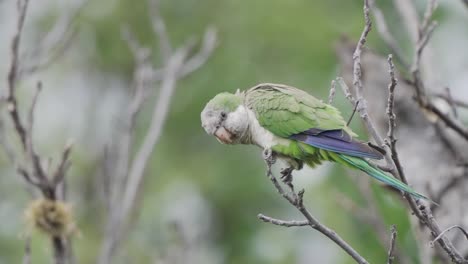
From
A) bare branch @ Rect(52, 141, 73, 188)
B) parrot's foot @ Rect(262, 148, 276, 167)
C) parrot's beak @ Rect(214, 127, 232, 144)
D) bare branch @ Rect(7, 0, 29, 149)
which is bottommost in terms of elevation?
bare branch @ Rect(52, 141, 73, 188)

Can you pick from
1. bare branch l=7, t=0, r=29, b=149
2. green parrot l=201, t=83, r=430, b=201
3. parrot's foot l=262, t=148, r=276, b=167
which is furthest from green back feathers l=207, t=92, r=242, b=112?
bare branch l=7, t=0, r=29, b=149

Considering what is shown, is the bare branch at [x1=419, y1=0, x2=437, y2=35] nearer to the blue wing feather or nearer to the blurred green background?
A: the blue wing feather

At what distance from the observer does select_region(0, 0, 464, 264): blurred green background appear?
9930mm

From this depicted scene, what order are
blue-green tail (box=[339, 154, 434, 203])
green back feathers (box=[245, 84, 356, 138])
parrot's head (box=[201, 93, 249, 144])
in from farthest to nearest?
parrot's head (box=[201, 93, 249, 144]), green back feathers (box=[245, 84, 356, 138]), blue-green tail (box=[339, 154, 434, 203])

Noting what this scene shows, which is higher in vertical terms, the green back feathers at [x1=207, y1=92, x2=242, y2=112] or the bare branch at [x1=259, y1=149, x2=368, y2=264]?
the bare branch at [x1=259, y1=149, x2=368, y2=264]

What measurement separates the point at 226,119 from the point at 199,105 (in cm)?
599

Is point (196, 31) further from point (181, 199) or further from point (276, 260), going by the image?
point (276, 260)

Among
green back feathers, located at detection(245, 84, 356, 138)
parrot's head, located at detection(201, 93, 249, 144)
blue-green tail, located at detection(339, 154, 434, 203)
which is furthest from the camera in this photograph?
parrot's head, located at detection(201, 93, 249, 144)

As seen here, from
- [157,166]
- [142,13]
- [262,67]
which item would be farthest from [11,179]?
[262,67]

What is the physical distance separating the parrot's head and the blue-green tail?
2.07ft

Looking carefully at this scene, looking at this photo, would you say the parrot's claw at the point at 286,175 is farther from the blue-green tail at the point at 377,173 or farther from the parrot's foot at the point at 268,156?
the blue-green tail at the point at 377,173

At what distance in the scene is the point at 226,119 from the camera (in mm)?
4184

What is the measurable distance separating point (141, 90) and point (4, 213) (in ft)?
17.4

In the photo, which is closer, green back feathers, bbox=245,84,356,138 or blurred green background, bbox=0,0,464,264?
green back feathers, bbox=245,84,356,138
